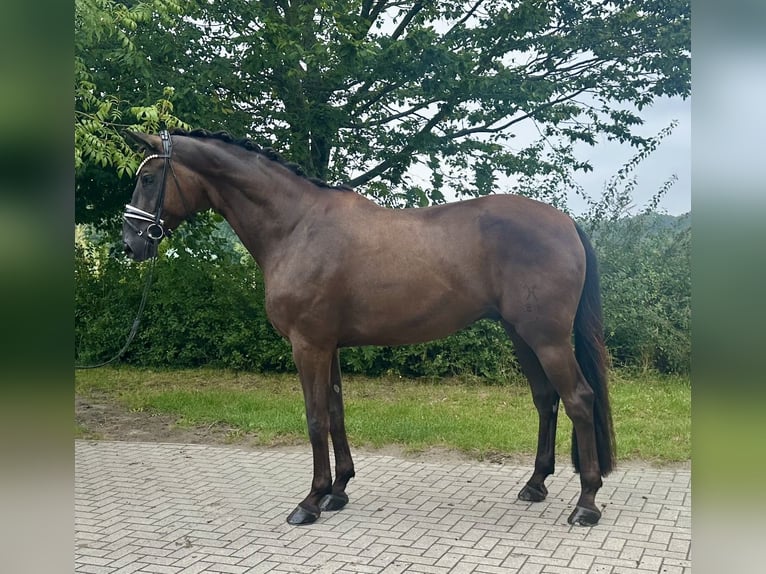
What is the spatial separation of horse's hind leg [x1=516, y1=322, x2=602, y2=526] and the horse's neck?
5.51 ft

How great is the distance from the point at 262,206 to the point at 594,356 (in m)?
2.43

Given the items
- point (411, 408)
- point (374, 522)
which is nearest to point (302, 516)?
point (374, 522)

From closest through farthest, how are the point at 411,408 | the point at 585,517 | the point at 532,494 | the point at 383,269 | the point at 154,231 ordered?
the point at 585,517, the point at 154,231, the point at 383,269, the point at 532,494, the point at 411,408

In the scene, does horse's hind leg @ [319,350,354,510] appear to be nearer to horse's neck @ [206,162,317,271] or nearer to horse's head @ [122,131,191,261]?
horse's neck @ [206,162,317,271]

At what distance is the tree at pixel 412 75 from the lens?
26.0 feet

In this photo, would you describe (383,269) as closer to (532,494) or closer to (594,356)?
(594,356)

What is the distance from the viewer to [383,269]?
4.31m

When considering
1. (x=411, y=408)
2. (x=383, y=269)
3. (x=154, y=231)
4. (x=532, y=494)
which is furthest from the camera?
(x=411, y=408)

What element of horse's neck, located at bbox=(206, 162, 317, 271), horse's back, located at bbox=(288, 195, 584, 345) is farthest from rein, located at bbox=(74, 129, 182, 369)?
horse's back, located at bbox=(288, 195, 584, 345)

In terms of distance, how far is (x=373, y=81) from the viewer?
8305 millimetres

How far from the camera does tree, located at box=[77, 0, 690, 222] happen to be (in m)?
7.93

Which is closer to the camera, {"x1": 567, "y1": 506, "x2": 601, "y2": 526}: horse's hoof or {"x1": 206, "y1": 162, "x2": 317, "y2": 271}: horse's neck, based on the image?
{"x1": 567, "y1": 506, "x2": 601, "y2": 526}: horse's hoof

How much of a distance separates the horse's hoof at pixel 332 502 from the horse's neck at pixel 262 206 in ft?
5.34

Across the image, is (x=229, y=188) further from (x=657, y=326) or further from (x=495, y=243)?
(x=657, y=326)
